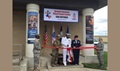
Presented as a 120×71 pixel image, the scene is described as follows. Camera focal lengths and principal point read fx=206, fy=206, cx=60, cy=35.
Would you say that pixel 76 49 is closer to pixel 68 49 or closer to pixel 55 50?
pixel 68 49

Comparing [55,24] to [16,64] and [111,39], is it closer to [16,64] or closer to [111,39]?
[16,64]

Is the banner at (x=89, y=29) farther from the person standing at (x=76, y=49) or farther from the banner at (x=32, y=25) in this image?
the banner at (x=32, y=25)

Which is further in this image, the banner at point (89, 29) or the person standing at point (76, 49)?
the banner at point (89, 29)

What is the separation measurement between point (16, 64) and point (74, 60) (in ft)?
9.68

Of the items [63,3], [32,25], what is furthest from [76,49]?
[63,3]

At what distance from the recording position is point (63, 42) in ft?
33.1

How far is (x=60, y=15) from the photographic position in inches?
476

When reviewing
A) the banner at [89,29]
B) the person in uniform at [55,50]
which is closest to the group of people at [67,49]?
the person in uniform at [55,50]

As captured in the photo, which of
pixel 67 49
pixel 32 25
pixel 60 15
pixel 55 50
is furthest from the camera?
pixel 60 15

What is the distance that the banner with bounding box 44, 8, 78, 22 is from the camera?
11.7 metres

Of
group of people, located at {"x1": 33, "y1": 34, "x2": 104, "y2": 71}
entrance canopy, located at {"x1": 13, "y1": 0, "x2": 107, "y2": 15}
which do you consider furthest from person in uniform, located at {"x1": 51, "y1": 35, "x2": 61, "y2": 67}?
entrance canopy, located at {"x1": 13, "y1": 0, "x2": 107, "y2": 15}

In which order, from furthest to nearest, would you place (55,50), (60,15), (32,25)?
(60,15)
(32,25)
(55,50)

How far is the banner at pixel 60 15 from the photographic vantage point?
38.3 feet

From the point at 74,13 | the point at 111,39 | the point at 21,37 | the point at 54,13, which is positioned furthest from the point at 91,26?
the point at 111,39
